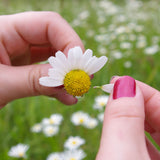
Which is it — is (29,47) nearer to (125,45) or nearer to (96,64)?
(96,64)

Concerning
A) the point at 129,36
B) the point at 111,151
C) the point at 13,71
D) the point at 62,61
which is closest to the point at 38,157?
the point at 13,71

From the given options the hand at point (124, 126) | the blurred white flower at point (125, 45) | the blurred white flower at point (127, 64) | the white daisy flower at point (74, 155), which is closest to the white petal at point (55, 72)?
the hand at point (124, 126)

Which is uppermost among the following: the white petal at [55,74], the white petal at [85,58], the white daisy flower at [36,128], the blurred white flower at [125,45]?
the white petal at [85,58]

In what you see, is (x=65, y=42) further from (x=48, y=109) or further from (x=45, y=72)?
(x=48, y=109)

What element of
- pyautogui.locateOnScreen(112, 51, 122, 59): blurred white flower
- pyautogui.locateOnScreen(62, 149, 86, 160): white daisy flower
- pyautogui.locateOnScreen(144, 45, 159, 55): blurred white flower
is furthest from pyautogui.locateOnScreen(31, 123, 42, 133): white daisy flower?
pyautogui.locateOnScreen(144, 45, 159, 55): blurred white flower

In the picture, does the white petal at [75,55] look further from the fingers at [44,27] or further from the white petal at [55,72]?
the fingers at [44,27]

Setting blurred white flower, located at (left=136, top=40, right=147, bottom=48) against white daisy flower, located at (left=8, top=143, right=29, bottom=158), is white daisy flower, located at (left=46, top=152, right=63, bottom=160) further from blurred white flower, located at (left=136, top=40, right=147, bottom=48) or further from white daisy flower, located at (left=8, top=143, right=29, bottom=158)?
blurred white flower, located at (left=136, top=40, right=147, bottom=48)
